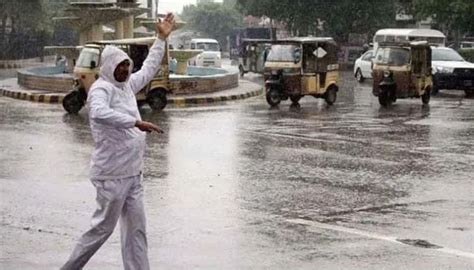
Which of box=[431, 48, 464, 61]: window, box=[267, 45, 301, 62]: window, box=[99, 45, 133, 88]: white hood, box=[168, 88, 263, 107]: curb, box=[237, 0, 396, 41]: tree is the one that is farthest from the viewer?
box=[237, 0, 396, 41]: tree

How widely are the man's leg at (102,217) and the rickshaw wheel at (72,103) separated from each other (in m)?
13.6

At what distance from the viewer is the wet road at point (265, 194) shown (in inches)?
279

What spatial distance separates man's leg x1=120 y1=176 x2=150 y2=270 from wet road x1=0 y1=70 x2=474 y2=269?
695 mm

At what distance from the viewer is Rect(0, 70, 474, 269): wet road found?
23.2 feet

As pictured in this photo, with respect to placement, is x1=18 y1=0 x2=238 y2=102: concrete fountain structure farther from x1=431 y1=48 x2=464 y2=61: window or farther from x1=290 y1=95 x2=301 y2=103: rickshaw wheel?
x1=431 y1=48 x2=464 y2=61: window

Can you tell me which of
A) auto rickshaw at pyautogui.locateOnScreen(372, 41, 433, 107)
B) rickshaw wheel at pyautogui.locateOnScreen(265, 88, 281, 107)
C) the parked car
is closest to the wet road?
rickshaw wheel at pyautogui.locateOnScreen(265, 88, 281, 107)

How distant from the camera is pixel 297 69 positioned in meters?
22.5

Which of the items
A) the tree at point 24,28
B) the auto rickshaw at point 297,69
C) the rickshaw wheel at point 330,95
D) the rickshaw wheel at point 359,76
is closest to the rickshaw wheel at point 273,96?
the auto rickshaw at point 297,69

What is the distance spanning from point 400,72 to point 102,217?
719 inches

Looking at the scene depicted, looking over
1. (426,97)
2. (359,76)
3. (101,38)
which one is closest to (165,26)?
(426,97)

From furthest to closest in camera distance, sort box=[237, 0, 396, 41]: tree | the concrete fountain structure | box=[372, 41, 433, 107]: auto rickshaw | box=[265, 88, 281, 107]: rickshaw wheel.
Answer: box=[237, 0, 396, 41]: tree
the concrete fountain structure
box=[372, 41, 433, 107]: auto rickshaw
box=[265, 88, 281, 107]: rickshaw wheel

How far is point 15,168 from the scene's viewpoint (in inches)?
453

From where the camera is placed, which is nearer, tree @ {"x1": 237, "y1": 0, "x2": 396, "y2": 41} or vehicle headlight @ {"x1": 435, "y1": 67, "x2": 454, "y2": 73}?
vehicle headlight @ {"x1": 435, "y1": 67, "x2": 454, "y2": 73}

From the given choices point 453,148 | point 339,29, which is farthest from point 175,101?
point 339,29
